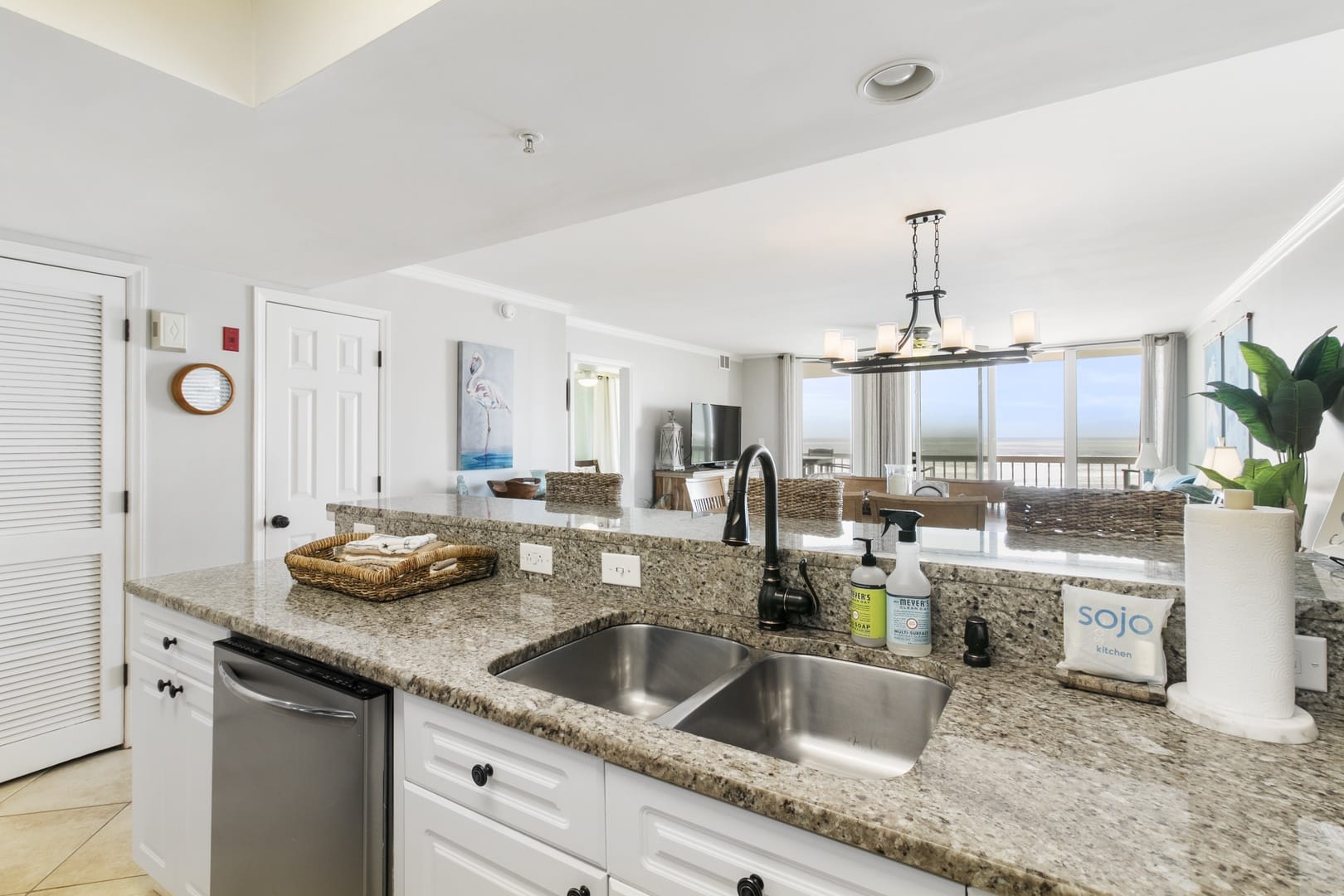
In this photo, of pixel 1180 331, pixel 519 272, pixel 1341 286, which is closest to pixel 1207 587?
pixel 1341 286

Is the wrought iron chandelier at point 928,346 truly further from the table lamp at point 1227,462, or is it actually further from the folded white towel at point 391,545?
the folded white towel at point 391,545

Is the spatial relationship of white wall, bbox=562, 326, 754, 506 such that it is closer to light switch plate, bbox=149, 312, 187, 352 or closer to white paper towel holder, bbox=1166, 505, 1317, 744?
light switch plate, bbox=149, 312, 187, 352

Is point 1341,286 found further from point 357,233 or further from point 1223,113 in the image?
point 357,233

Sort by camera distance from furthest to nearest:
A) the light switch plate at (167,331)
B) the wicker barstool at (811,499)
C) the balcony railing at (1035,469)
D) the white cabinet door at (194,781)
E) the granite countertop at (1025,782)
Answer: the balcony railing at (1035,469) → the light switch plate at (167,331) → the wicker barstool at (811,499) → the white cabinet door at (194,781) → the granite countertop at (1025,782)

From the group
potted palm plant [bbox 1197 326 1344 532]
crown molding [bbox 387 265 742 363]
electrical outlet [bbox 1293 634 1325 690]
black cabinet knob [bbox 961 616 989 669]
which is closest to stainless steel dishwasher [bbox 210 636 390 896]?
black cabinet knob [bbox 961 616 989 669]

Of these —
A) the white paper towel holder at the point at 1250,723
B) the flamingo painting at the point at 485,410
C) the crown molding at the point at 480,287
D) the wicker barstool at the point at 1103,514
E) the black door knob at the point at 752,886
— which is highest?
the crown molding at the point at 480,287

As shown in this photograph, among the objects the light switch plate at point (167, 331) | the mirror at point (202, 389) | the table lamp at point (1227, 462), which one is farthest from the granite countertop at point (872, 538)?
the table lamp at point (1227, 462)

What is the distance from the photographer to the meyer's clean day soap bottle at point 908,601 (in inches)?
44.1

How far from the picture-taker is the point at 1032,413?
784 cm

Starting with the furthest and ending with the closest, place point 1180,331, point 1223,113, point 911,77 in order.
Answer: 1. point 1180,331
2. point 1223,113
3. point 911,77

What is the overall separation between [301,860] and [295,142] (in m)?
1.76

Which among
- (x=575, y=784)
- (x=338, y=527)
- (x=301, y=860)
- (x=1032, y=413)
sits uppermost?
A: (x=1032, y=413)

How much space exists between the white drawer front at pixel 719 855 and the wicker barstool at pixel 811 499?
1694 millimetres

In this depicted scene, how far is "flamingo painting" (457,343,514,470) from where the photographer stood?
4.26m
